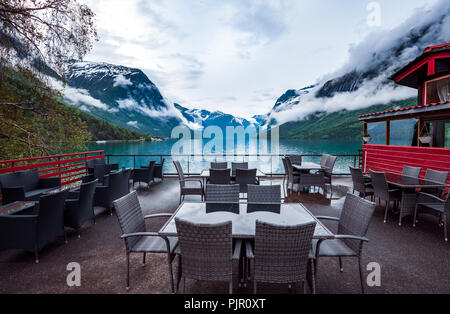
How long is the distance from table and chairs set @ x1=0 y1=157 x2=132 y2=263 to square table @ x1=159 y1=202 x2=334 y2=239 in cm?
165

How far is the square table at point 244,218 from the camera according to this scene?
189cm

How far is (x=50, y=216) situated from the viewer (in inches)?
109

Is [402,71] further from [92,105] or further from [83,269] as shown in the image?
[92,105]

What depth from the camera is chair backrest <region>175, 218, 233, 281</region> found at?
1538mm

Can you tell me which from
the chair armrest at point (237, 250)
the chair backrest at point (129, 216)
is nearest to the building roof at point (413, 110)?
the chair armrest at point (237, 250)

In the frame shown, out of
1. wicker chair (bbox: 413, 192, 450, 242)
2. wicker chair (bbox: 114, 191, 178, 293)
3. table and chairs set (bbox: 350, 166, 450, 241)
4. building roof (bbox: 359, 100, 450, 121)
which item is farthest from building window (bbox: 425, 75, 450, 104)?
wicker chair (bbox: 114, 191, 178, 293)

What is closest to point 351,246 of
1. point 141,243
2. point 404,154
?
point 141,243

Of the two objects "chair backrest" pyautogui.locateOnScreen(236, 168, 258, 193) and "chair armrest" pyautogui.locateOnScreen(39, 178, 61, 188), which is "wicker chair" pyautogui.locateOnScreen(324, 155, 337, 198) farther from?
"chair armrest" pyautogui.locateOnScreen(39, 178, 61, 188)

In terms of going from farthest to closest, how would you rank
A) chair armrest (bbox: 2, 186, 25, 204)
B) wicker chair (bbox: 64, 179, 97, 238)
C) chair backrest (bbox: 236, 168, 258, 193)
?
1. chair backrest (bbox: 236, 168, 258, 193)
2. chair armrest (bbox: 2, 186, 25, 204)
3. wicker chair (bbox: 64, 179, 97, 238)

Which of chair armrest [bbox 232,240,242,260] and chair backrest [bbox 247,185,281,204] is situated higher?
chair backrest [bbox 247,185,281,204]

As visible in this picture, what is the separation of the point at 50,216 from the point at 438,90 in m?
11.7

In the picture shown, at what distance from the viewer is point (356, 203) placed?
2168mm

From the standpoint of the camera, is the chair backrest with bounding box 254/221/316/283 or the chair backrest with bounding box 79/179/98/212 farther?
the chair backrest with bounding box 79/179/98/212

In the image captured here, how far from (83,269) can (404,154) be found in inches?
322
